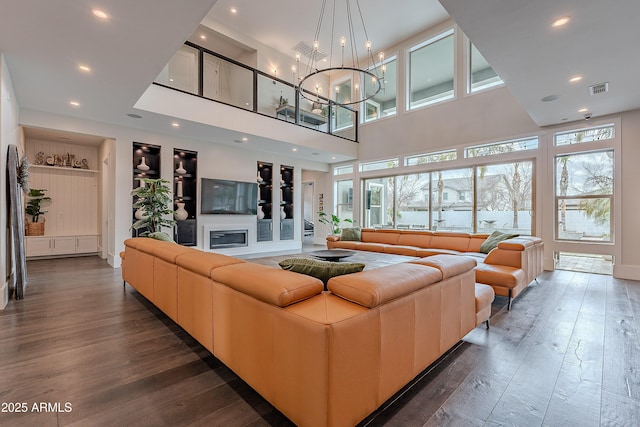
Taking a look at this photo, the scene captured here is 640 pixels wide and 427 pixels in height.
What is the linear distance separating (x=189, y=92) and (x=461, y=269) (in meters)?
5.46

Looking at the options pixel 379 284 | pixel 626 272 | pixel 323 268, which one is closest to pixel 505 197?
pixel 626 272

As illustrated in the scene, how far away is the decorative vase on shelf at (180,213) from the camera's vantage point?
669 centimetres

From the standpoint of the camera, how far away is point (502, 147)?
6316mm

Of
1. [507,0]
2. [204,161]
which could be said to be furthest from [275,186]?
[507,0]

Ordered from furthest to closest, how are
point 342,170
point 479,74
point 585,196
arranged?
point 342,170 → point 479,74 → point 585,196

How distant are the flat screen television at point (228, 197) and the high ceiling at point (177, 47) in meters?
2.18

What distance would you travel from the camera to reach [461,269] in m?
2.17

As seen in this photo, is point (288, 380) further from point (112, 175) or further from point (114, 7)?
point (112, 175)

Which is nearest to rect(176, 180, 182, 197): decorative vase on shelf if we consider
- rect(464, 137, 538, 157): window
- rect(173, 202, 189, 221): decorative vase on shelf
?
rect(173, 202, 189, 221): decorative vase on shelf

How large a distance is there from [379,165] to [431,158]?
1.62 m

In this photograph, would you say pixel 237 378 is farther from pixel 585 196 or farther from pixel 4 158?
pixel 585 196

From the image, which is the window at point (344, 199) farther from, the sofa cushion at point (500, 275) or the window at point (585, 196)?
the sofa cushion at point (500, 275)

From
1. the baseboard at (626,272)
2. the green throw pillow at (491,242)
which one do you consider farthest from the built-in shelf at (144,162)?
the baseboard at (626,272)

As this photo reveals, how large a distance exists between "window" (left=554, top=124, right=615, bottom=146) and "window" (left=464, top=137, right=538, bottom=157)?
403 mm
